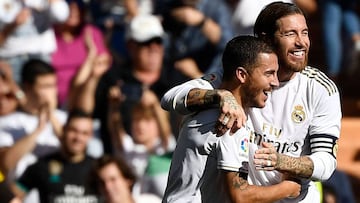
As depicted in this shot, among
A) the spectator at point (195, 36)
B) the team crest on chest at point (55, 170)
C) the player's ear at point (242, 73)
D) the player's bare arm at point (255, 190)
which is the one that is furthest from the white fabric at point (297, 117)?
the spectator at point (195, 36)

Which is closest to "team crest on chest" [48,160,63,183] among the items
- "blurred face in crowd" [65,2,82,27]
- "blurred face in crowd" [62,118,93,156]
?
"blurred face in crowd" [62,118,93,156]

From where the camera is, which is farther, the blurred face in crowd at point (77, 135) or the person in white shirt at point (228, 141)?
the blurred face in crowd at point (77, 135)

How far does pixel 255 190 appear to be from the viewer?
705 cm

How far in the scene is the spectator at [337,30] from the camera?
484 inches

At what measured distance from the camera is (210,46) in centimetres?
1152

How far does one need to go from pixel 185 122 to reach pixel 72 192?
380cm

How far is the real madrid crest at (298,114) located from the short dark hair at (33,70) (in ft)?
14.9

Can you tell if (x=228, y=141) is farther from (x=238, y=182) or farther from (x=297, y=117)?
(x=297, y=117)

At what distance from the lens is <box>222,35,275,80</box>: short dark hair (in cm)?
689

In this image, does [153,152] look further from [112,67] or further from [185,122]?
[185,122]

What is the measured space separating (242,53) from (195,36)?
465 centimetres

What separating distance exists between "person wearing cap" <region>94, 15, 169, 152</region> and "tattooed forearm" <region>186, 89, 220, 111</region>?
174 inches

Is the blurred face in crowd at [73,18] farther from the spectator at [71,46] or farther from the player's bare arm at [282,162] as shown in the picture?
the player's bare arm at [282,162]

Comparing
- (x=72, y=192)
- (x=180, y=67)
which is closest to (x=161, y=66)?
(x=180, y=67)
